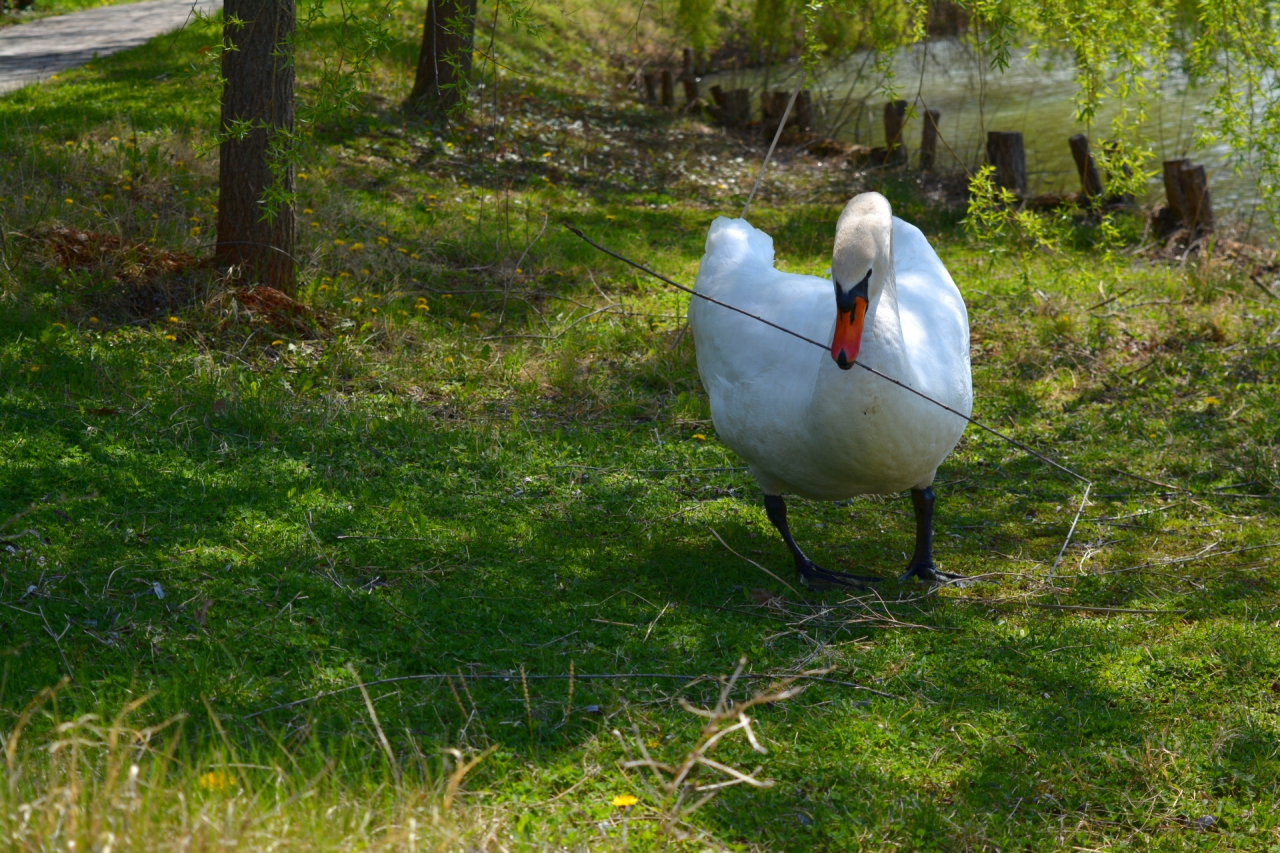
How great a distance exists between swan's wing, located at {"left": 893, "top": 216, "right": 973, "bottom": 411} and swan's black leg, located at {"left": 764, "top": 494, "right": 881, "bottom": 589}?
0.90m

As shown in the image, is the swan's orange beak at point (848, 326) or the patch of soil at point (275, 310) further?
the patch of soil at point (275, 310)

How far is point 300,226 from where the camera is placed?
7.70 m

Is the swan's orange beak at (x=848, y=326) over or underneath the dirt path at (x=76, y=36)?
underneath

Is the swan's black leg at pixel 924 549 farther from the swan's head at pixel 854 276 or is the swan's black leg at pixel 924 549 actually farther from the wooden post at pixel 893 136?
the wooden post at pixel 893 136

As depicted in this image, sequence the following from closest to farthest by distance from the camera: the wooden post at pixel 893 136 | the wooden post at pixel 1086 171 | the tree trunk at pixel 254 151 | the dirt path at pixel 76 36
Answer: the tree trunk at pixel 254 151 → the wooden post at pixel 1086 171 → the wooden post at pixel 893 136 → the dirt path at pixel 76 36

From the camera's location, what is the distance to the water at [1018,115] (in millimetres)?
12617

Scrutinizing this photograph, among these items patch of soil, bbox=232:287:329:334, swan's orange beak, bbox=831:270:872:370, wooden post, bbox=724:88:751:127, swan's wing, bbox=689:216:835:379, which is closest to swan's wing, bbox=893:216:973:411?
swan's wing, bbox=689:216:835:379

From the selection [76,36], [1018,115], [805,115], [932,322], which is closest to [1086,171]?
[805,115]

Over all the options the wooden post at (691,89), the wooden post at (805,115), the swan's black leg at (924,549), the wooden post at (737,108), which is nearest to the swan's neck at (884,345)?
the swan's black leg at (924,549)

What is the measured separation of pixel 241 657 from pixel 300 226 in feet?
15.7

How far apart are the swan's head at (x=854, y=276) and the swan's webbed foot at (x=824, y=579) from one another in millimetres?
1284

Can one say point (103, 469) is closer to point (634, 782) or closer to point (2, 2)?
point (634, 782)

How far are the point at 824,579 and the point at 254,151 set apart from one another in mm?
4476

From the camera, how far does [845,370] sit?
373 centimetres
